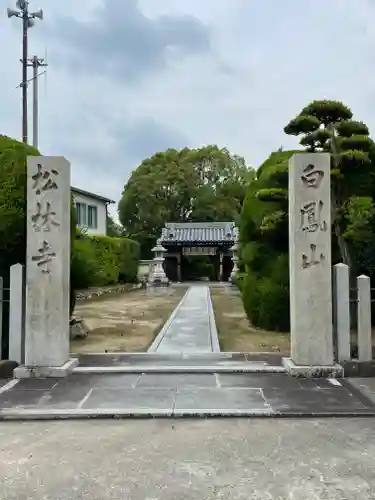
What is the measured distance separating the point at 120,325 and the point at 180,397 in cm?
725

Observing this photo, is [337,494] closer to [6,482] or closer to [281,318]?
[6,482]

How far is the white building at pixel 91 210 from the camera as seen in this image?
30312 mm

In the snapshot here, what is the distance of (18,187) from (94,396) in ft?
12.6

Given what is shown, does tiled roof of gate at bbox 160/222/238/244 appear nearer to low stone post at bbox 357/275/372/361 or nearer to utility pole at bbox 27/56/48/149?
utility pole at bbox 27/56/48/149

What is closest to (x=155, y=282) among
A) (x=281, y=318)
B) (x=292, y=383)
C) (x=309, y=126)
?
(x=281, y=318)

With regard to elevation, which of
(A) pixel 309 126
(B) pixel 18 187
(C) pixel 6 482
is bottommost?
(C) pixel 6 482

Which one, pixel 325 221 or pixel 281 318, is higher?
pixel 325 221

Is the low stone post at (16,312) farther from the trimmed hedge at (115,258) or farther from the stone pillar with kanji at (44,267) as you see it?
the trimmed hedge at (115,258)

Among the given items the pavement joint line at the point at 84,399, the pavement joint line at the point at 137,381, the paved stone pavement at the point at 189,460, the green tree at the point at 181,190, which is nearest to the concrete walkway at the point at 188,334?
the pavement joint line at the point at 137,381

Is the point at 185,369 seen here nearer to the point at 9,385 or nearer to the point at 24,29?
the point at 9,385

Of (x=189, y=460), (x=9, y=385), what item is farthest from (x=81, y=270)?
(x=189, y=460)

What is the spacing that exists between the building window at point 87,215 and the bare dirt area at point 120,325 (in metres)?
11.7

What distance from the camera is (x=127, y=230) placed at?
41.5 metres

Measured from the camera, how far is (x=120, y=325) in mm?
12891
